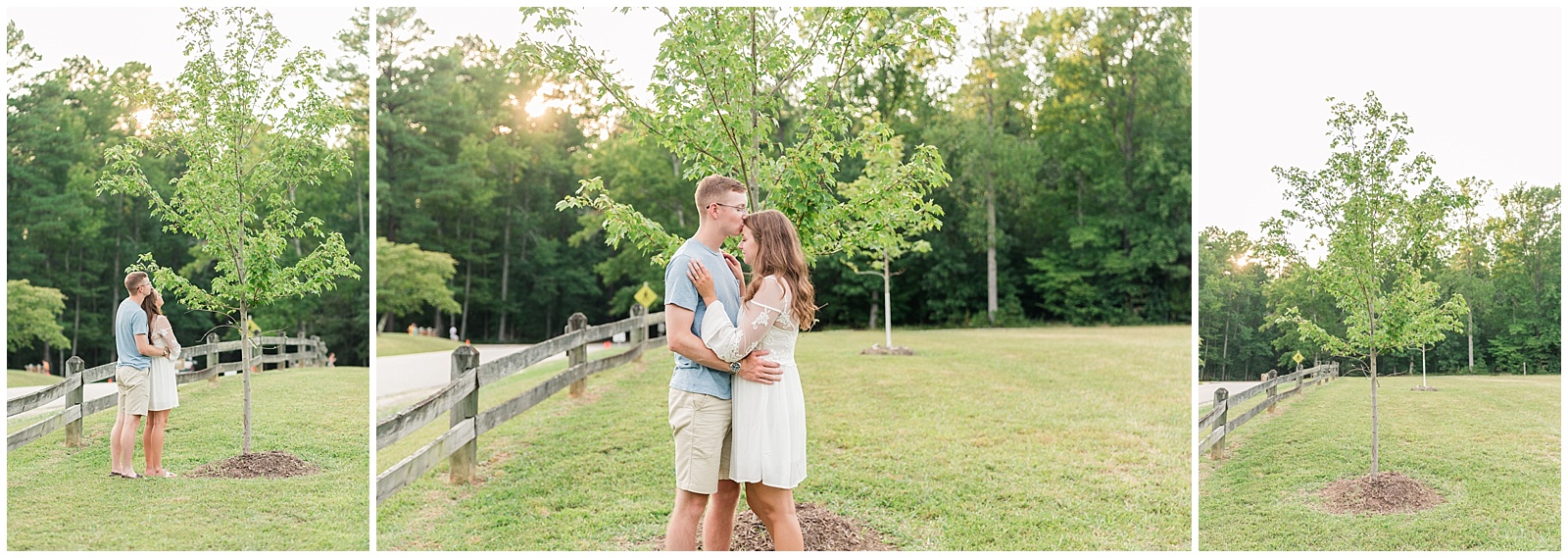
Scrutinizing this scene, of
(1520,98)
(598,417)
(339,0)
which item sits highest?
(339,0)

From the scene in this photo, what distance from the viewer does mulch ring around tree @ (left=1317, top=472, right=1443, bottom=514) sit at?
372 cm

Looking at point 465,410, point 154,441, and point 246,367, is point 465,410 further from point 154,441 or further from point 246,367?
point 154,441

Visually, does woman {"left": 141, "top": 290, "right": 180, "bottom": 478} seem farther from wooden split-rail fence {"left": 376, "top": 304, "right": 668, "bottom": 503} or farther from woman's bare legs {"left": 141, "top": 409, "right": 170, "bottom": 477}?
wooden split-rail fence {"left": 376, "top": 304, "right": 668, "bottom": 503}

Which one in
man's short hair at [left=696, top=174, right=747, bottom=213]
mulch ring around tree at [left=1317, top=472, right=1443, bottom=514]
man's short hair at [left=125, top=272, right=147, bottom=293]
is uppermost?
man's short hair at [left=696, top=174, right=747, bottom=213]

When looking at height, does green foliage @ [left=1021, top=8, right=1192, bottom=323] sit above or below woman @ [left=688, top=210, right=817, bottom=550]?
above

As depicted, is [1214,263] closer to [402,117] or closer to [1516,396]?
[1516,396]

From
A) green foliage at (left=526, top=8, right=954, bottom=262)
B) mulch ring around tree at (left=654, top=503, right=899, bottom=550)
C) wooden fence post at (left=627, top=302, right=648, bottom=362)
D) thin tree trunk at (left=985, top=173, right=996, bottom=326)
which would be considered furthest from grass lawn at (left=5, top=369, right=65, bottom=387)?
thin tree trunk at (left=985, top=173, right=996, bottom=326)

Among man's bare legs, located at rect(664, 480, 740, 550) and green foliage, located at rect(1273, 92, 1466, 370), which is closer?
man's bare legs, located at rect(664, 480, 740, 550)

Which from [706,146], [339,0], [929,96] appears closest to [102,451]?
[339,0]

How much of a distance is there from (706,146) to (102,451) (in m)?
2.37

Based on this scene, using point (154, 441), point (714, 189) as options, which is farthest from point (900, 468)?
point (154, 441)

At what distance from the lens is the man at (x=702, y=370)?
254 cm

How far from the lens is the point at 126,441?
3371 mm

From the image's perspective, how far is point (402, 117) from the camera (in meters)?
8.04
